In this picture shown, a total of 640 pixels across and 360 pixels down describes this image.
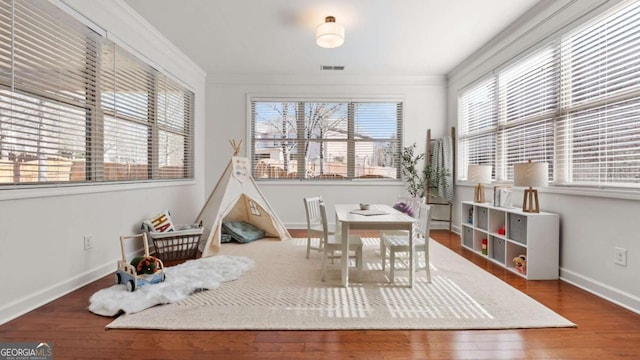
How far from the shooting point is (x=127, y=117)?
3609mm

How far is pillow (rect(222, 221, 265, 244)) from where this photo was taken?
4598 mm

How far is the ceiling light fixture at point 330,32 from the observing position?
11.6ft

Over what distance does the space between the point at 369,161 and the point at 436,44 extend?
224cm

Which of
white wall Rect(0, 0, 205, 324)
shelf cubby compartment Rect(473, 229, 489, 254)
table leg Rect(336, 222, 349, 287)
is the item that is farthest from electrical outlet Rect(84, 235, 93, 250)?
shelf cubby compartment Rect(473, 229, 489, 254)

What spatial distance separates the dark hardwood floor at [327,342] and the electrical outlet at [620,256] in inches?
16.1

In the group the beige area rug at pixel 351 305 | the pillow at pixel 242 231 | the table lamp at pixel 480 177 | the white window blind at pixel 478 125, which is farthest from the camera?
the pillow at pixel 242 231

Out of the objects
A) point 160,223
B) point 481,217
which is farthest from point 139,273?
point 481,217

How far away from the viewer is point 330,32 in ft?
11.7

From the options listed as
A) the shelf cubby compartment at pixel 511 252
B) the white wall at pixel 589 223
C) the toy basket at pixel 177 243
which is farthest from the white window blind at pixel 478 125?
the toy basket at pixel 177 243

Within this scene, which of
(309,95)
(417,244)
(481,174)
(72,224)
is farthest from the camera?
(309,95)

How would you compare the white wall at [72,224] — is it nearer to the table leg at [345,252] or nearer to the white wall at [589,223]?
the table leg at [345,252]

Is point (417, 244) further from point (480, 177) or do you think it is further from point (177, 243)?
point (177, 243)

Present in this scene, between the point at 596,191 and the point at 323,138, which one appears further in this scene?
the point at 323,138

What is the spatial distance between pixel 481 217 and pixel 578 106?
1.59m
